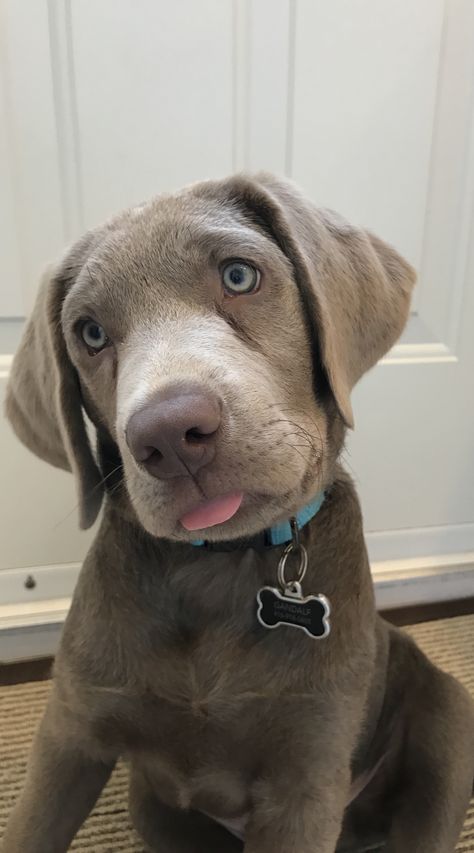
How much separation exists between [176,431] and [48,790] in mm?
621

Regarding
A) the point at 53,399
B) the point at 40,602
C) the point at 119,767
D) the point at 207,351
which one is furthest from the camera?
the point at 40,602

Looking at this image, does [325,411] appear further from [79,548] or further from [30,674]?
[30,674]

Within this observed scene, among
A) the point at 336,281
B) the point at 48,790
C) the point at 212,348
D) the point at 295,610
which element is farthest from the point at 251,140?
the point at 48,790

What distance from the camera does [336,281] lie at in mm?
954

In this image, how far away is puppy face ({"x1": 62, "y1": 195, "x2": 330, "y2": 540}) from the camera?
78 centimetres

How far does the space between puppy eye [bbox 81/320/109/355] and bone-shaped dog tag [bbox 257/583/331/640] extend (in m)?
0.37

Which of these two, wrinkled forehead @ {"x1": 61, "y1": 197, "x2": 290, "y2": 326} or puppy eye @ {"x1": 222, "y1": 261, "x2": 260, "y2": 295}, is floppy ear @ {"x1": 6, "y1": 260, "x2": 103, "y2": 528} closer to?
wrinkled forehead @ {"x1": 61, "y1": 197, "x2": 290, "y2": 326}

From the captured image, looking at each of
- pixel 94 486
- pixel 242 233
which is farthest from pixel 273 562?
pixel 242 233

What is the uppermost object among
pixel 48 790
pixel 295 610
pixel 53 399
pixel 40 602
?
pixel 53 399

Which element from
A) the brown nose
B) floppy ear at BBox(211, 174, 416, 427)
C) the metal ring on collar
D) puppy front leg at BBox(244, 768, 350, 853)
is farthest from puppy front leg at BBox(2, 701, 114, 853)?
floppy ear at BBox(211, 174, 416, 427)

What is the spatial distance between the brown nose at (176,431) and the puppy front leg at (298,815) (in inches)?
18.6

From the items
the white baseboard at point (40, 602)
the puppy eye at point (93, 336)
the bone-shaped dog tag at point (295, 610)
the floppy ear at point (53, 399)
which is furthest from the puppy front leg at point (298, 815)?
the white baseboard at point (40, 602)

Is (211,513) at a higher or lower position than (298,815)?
higher

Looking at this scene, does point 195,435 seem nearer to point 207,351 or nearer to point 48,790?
point 207,351
